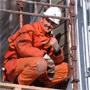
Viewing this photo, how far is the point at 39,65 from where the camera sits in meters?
4.86

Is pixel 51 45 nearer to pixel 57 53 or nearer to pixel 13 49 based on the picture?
pixel 57 53

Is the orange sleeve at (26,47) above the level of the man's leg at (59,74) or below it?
above

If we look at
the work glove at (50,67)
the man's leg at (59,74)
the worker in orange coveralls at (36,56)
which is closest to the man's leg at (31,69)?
the worker in orange coveralls at (36,56)

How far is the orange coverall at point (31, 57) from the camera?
16.1ft

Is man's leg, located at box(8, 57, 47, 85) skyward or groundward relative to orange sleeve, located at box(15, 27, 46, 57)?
groundward

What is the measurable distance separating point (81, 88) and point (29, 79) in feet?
3.29

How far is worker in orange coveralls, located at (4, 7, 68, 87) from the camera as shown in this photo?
194 inches

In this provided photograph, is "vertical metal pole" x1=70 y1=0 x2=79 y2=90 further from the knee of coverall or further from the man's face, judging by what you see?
the knee of coverall

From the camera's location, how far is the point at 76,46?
5332 millimetres

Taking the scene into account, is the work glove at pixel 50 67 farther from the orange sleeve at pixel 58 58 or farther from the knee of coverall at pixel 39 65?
the orange sleeve at pixel 58 58

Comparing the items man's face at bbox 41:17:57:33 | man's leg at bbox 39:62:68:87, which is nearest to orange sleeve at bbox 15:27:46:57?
man's face at bbox 41:17:57:33

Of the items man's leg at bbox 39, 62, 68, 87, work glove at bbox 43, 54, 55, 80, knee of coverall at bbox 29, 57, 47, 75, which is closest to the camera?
knee of coverall at bbox 29, 57, 47, 75

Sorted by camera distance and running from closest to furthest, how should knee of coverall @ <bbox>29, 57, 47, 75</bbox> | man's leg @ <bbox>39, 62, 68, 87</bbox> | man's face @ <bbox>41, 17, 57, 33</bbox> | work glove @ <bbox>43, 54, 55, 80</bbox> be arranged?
1. knee of coverall @ <bbox>29, 57, 47, 75</bbox>
2. work glove @ <bbox>43, 54, 55, 80</bbox>
3. man's leg @ <bbox>39, 62, 68, 87</bbox>
4. man's face @ <bbox>41, 17, 57, 33</bbox>

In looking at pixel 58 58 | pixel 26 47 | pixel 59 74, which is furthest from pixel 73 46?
pixel 26 47
